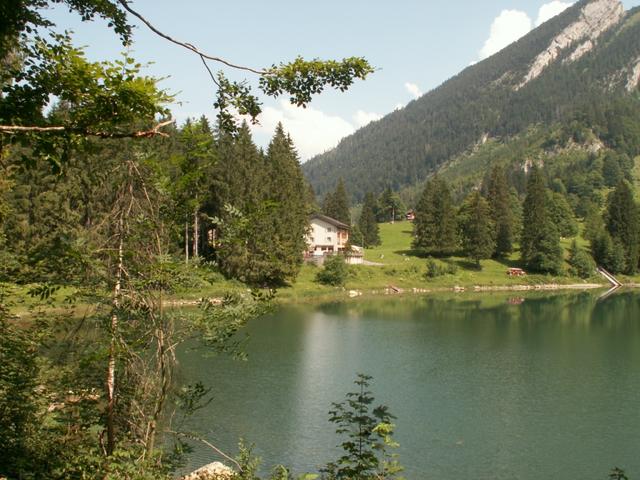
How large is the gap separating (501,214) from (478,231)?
740cm

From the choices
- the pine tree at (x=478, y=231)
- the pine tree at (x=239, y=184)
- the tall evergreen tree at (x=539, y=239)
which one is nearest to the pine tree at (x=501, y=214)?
the pine tree at (x=478, y=231)

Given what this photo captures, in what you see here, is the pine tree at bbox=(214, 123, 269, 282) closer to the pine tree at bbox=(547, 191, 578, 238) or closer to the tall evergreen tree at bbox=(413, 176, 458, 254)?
the tall evergreen tree at bbox=(413, 176, 458, 254)

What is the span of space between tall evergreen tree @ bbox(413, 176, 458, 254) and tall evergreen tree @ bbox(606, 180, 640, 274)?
20908 mm

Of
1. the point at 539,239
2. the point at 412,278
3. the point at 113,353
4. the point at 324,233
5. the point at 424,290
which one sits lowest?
the point at 424,290

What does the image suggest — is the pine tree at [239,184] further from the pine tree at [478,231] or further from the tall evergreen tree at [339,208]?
the tall evergreen tree at [339,208]

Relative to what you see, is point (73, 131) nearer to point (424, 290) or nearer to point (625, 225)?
point (424, 290)

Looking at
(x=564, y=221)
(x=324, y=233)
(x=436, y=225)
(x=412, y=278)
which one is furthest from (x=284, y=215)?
→ (x=564, y=221)

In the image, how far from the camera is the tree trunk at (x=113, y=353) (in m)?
5.89

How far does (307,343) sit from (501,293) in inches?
1309

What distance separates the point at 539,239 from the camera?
221 feet

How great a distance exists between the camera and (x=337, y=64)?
5.04 metres

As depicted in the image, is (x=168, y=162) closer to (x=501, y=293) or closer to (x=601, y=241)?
(x=501, y=293)

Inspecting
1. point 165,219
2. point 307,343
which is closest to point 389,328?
point 307,343

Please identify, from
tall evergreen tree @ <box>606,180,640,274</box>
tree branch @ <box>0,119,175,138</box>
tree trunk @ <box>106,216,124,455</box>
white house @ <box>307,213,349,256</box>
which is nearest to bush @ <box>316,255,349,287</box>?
white house @ <box>307,213,349,256</box>
